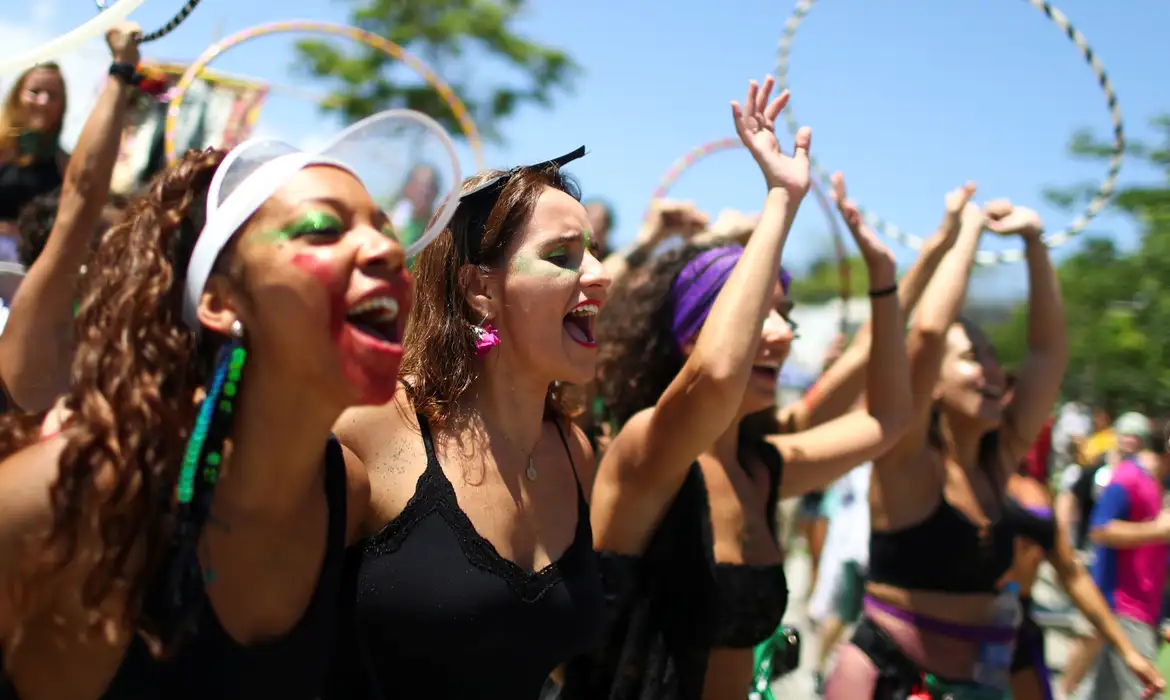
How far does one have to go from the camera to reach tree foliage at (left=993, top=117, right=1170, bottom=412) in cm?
1512

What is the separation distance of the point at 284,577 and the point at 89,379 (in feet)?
1.45

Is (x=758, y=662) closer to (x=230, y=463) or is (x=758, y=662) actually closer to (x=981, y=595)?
(x=981, y=595)

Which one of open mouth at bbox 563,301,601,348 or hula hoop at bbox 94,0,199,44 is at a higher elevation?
hula hoop at bbox 94,0,199,44

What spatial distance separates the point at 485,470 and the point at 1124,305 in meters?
18.7

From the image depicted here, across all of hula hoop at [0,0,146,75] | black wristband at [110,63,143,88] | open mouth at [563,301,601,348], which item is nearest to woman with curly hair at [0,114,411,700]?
hula hoop at [0,0,146,75]

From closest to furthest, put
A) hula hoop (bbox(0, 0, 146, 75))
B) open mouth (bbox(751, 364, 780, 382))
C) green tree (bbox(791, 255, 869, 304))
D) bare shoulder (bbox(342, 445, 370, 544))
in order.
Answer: hula hoop (bbox(0, 0, 146, 75)), bare shoulder (bbox(342, 445, 370, 544)), open mouth (bbox(751, 364, 780, 382)), green tree (bbox(791, 255, 869, 304))

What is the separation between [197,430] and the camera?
1.71 m

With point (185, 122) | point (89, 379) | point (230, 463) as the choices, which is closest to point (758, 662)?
point (230, 463)

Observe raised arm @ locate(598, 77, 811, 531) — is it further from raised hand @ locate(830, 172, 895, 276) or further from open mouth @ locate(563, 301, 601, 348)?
raised hand @ locate(830, 172, 895, 276)

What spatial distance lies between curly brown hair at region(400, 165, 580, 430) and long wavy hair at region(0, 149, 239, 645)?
0.80m

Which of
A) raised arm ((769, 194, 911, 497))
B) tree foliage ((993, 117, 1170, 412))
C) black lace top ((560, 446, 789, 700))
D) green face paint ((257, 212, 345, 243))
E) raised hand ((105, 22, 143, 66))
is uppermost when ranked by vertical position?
raised hand ((105, 22, 143, 66))

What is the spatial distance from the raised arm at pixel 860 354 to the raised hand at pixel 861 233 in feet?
1.55

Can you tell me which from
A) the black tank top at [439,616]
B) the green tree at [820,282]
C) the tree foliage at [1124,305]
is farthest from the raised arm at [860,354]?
the green tree at [820,282]

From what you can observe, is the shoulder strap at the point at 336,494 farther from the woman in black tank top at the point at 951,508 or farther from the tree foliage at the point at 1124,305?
the tree foliage at the point at 1124,305
